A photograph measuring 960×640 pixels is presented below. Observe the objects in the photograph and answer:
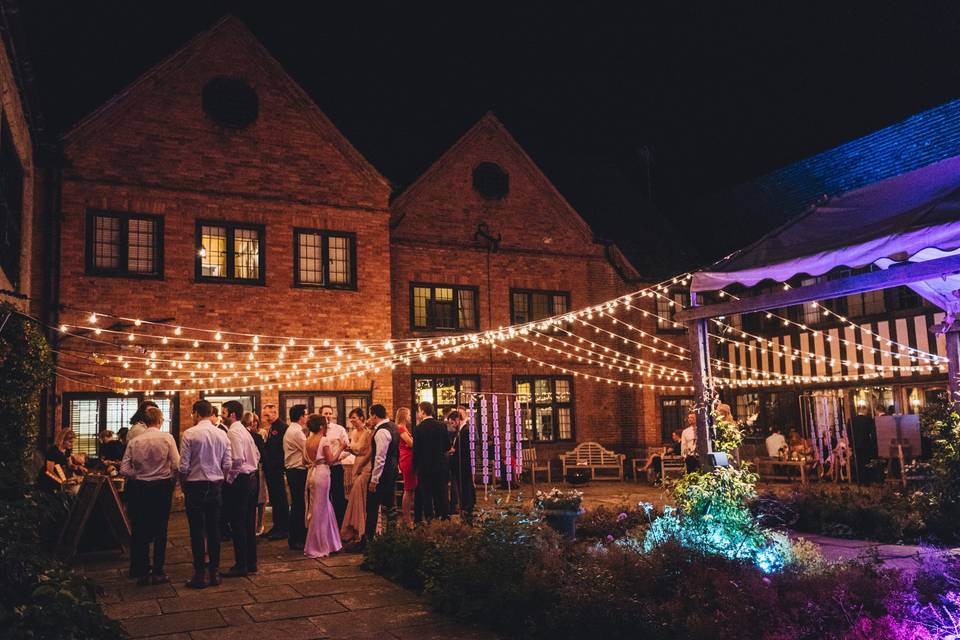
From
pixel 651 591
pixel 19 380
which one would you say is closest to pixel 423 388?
pixel 19 380

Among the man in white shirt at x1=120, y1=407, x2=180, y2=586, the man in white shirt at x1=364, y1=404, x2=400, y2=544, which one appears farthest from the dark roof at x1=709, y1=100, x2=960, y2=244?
the man in white shirt at x1=120, y1=407, x2=180, y2=586

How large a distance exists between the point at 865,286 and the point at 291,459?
284 inches

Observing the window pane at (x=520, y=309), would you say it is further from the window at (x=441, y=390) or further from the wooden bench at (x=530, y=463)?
the wooden bench at (x=530, y=463)

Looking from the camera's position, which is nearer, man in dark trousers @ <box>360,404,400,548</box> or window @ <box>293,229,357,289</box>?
man in dark trousers @ <box>360,404,400,548</box>

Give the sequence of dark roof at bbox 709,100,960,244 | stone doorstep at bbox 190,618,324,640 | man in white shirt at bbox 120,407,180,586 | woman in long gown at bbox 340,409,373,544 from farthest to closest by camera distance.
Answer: dark roof at bbox 709,100,960,244
woman in long gown at bbox 340,409,373,544
man in white shirt at bbox 120,407,180,586
stone doorstep at bbox 190,618,324,640

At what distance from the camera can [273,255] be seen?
15836 millimetres

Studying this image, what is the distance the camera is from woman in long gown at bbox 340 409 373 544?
9977 millimetres

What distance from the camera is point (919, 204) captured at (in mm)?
7074

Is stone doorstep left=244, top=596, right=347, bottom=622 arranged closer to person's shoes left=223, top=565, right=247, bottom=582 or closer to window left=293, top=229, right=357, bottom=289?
person's shoes left=223, top=565, right=247, bottom=582

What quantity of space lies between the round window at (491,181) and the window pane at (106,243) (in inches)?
335

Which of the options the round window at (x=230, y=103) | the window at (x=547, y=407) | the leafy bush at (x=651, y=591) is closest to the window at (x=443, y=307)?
the window at (x=547, y=407)

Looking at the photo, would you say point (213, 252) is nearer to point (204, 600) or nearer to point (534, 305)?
point (534, 305)

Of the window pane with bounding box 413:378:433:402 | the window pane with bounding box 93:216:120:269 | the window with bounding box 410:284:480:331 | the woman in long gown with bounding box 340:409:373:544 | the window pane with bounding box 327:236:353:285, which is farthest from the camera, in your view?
the window with bounding box 410:284:480:331

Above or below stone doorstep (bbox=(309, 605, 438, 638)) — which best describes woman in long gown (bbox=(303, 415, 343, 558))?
above
